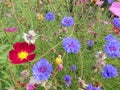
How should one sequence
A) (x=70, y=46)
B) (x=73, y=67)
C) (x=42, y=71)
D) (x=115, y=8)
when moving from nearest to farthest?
(x=115, y=8)
(x=42, y=71)
(x=70, y=46)
(x=73, y=67)

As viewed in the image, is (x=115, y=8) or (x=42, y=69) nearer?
(x=115, y=8)

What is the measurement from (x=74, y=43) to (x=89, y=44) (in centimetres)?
31

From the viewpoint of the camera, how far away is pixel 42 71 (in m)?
0.82

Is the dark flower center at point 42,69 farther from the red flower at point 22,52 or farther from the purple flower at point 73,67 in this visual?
the purple flower at point 73,67

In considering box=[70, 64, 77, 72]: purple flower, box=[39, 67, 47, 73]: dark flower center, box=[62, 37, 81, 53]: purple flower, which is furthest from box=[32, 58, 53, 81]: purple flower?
box=[70, 64, 77, 72]: purple flower

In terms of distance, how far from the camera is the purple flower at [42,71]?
79 centimetres

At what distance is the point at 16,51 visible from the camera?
90 cm

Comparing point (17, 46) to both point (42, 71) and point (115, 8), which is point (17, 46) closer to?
point (42, 71)

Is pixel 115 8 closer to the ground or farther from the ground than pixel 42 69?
farther from the ground

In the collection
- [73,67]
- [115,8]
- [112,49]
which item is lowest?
[73,67]

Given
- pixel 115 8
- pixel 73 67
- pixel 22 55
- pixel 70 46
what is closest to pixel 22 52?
pixel 22 55

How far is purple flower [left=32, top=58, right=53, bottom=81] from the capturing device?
792 mm

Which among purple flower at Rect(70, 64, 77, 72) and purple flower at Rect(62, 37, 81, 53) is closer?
purple flower at Rect(62, 37, 81, 53)

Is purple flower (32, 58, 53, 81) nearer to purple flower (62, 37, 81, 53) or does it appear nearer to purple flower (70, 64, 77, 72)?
purple flower (62, 37, 81, 53)
